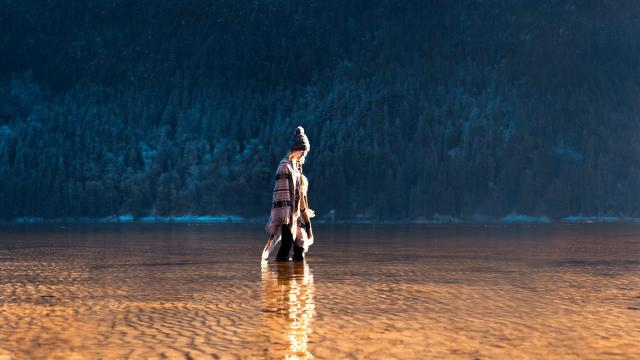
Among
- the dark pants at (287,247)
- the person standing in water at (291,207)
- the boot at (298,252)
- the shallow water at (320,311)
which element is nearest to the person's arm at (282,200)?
the person standing in water at (291,207)

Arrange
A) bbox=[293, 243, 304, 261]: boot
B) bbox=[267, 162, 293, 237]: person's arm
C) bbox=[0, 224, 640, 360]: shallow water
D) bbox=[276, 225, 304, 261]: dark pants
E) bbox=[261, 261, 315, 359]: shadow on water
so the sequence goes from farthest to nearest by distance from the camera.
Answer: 1. bbox=[293, 243, 304, 261]: boot
2. bbox=[276, 225, 304, 261]: dark pants
3. bbox=[267, 162, 293, 237]: person's arm
4. bbox=[261, 261, 315, 359]: shadow on water
5. bbox=[0, 224, 640, 360]: shallow water

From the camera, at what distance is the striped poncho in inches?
710

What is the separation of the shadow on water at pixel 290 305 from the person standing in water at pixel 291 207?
3.15 ft

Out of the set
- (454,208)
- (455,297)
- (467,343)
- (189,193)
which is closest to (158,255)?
(455,297)

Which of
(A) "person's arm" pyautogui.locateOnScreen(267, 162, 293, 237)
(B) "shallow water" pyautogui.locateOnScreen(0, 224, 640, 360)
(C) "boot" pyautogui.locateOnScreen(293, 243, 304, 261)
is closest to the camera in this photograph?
(B) "shallow water" pyautogui.locateOnScreen(0, 224, 640, 360)

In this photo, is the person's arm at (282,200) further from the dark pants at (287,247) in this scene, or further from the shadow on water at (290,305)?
the shadow on water at (290,305)

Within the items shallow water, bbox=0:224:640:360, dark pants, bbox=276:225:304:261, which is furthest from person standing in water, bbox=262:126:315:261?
shallow water, bbox=0:224:640:360

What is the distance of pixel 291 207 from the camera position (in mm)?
18156

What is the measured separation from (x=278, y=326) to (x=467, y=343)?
199 cm

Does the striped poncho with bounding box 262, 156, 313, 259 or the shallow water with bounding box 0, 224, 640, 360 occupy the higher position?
the striped poncho with bounding box 262, 156, 313, 259

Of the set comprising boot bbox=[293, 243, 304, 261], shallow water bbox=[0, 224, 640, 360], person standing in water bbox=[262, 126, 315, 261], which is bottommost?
shallow water bbox=[0, 224, 640, 360]

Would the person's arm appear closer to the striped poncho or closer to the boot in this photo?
the striped poncho

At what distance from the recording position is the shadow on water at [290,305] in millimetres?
8125

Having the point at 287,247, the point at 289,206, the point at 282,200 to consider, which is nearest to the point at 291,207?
the point at 289,206
